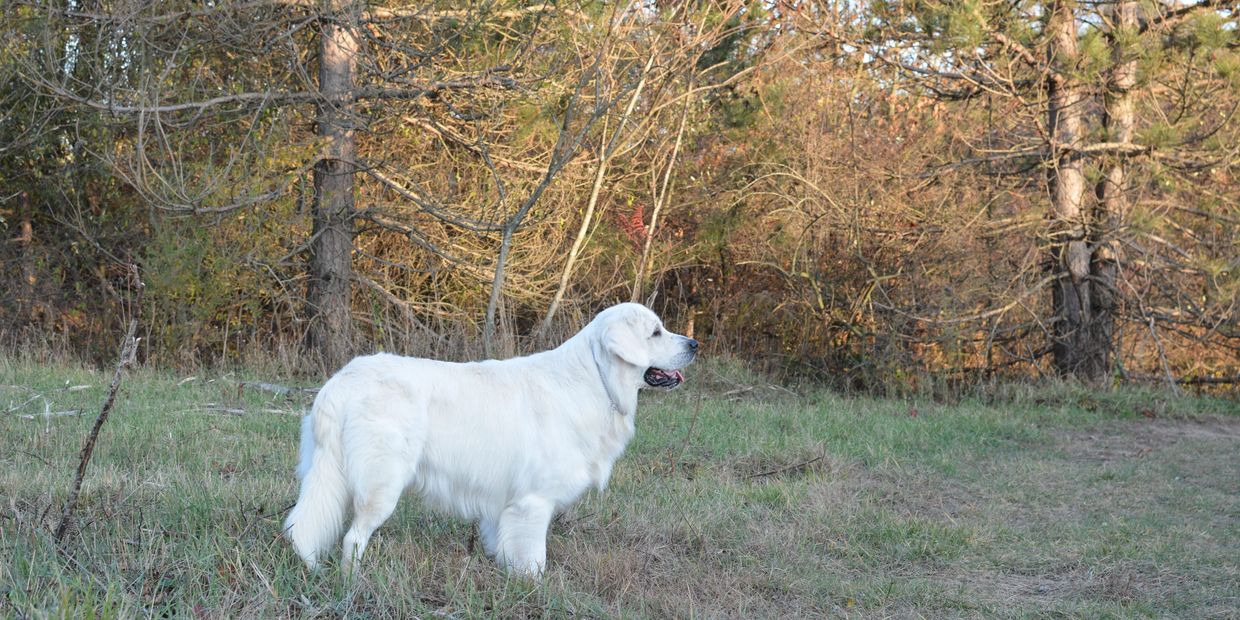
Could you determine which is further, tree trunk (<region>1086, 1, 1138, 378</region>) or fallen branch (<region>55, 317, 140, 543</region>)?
tree trunk (<region>1086, 1, 1138, 378</region>)

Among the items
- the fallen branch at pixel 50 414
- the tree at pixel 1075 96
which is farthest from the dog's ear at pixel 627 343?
the tree at pixel 1075 96

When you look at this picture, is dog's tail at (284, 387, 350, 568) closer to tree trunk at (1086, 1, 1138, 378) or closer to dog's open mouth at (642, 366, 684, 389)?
dog's open mouth at (642, 366, 684, 389)

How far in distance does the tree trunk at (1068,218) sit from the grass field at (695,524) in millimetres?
2740

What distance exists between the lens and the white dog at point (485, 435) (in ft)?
15.7

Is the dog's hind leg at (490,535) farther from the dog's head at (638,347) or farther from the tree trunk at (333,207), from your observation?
the tree trunk at (333,207)

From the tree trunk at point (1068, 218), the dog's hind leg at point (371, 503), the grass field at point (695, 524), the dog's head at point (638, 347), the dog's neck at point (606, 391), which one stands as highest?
the tree trunk at point (1068, 218)

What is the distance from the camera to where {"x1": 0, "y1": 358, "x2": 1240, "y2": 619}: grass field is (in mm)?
4535

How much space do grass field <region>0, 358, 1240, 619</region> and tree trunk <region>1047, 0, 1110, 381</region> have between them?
2.74m

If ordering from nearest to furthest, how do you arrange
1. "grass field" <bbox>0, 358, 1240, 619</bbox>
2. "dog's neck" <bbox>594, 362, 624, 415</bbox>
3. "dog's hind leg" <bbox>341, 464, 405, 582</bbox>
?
"grass field" <bbox>0, 358, 1240, 619</bbox> → "dog's hind leg" <bbox>341, 464, 405, 582</bbox> → "dog's neck" <bbox>594, 362, 624, 415</bbox>

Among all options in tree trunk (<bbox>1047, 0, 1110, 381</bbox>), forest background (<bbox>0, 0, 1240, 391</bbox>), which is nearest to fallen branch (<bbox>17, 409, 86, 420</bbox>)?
forest background (<bbox>0, 0, 1240, 391</bbox>)

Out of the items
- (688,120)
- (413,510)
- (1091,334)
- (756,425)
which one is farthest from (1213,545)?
(688,120)

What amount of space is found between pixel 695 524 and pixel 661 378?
3.26 feet

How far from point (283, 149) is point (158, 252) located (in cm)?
178

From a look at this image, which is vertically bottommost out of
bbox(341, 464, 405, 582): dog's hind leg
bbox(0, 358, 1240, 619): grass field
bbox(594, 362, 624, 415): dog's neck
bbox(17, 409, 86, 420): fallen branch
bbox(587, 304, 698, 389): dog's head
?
bbox(0, 358, 1240, 619): grass field
